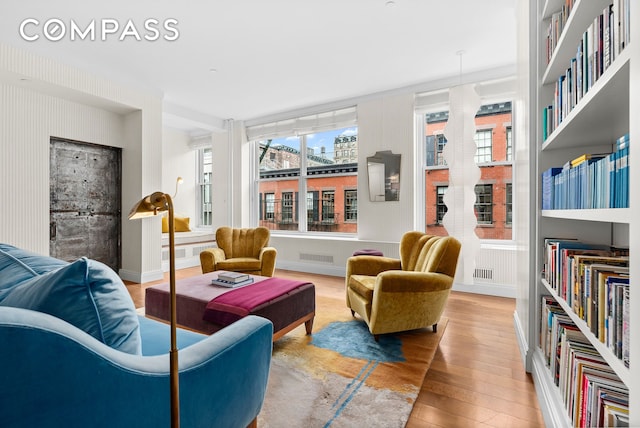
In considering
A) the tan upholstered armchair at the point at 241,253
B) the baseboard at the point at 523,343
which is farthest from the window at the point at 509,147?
the tan upholstered armchair at the point at 241,253

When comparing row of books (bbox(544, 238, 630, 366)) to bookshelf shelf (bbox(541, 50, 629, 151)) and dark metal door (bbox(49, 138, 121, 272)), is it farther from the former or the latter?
dark metal door (bbox(49, 138, 121, 272))

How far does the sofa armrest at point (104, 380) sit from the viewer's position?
0.62m

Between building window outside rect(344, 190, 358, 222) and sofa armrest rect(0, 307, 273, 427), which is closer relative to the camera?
sofa armrest rect(0, 307, 273, 427)

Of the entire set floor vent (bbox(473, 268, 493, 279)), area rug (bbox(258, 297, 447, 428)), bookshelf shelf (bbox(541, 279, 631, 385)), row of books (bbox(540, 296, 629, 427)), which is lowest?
area rug (bbox(258, 297, 447, 428))

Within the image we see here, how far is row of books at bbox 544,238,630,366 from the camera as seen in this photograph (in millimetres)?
878

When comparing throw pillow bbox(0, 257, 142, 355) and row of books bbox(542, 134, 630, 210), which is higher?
row of books bbox(542, 134, 630, 210)

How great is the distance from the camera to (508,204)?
3920 mm

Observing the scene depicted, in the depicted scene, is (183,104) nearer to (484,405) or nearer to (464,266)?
(464,266)

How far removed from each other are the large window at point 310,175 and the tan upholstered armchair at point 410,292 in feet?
8.07

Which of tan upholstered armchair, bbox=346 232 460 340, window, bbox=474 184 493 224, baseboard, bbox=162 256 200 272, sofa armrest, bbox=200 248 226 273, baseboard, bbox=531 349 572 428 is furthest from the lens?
baseboard, bbox=162 256 200 272

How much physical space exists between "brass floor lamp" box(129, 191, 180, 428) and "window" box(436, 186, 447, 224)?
394 cm

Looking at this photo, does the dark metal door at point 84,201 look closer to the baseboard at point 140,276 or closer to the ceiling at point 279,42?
the baseboard at point 140,276

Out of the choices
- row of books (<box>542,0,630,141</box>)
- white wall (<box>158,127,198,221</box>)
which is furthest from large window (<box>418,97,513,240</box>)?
white wall (<box>158,127,198,221</box>)

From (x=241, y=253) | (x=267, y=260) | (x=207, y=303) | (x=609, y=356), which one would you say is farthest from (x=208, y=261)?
(x=609, y=356)
